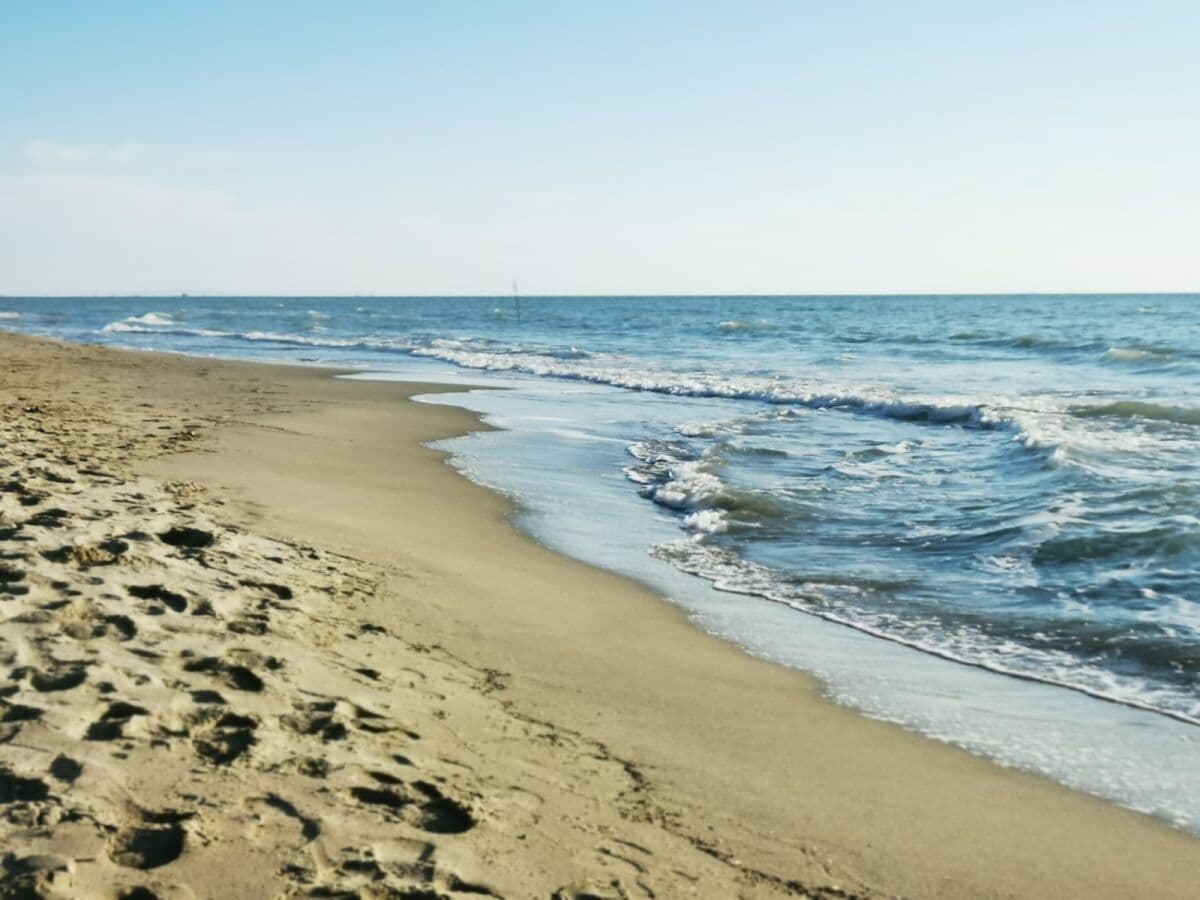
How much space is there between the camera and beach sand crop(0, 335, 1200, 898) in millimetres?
3004

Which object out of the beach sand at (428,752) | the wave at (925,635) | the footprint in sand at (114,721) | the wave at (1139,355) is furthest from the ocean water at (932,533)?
the wave at (1139,355)

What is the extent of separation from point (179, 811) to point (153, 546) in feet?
10.0

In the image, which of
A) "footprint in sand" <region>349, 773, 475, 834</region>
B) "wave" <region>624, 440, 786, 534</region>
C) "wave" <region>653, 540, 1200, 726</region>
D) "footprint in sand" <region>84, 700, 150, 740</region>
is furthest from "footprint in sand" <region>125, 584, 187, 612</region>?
"wave" <region>624, 440, 786, 534</region>

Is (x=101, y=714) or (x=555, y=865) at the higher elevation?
(x=101, y=714)

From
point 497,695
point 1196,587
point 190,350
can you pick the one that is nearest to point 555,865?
point 497,695

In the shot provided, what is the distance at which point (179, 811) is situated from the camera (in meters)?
3.07

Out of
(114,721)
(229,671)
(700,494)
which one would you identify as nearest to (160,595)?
(229,671)

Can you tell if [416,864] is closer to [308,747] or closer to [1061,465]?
[308,747]

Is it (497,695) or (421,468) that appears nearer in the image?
(497,695)

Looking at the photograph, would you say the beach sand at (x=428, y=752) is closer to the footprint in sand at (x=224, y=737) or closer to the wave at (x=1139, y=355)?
the footprint in sand at (x=224, y=737)

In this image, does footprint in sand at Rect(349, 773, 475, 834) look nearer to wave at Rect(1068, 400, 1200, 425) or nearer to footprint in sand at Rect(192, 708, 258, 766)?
footprint in sand at Rect(192, 708, 258, 766)

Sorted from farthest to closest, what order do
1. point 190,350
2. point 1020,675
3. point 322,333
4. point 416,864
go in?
point 322,333
point 190,350
point 1020,675
point 416,864

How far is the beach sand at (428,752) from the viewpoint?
3.00m

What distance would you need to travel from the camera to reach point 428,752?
12.4 feet
